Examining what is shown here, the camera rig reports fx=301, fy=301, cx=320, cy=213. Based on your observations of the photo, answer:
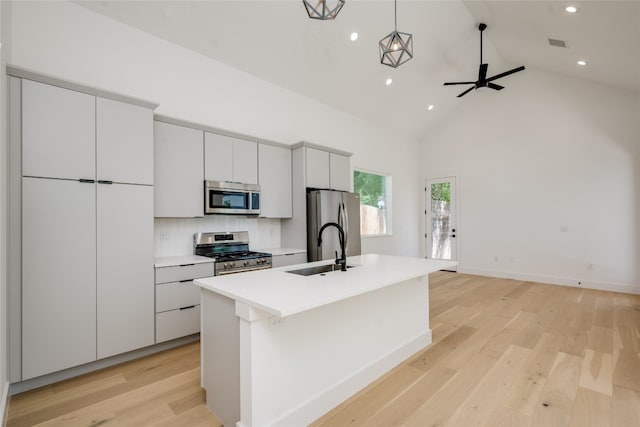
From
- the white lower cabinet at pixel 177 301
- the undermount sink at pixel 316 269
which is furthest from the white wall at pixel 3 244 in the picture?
the undermount sink at pixel 316 269

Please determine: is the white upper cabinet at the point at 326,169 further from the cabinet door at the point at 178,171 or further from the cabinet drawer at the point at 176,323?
the cabinet drawer at the point at 176,323

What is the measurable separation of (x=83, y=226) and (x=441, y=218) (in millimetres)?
6664

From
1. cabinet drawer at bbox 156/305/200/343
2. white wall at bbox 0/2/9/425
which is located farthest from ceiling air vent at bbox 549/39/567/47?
white wall at bbox 0/2/9/425

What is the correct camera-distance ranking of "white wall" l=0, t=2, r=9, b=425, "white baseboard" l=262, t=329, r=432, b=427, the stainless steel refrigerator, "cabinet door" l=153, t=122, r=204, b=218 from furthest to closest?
the stainless steel refrigerator
"cabinet door" l=153, t=122, r=204, b=218
"white wall" l=0, t=2, r=9, b=425
"white baseboard" l=262, t=329, r=432, b=427

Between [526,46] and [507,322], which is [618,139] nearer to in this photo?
[526,46]

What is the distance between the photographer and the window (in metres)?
5.98

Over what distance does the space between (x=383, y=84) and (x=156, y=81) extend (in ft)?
11.5

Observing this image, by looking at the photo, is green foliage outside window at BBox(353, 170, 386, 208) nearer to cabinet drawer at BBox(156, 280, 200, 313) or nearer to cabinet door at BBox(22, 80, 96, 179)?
cabinet drawer at BBox(156, 280, 200, 313)

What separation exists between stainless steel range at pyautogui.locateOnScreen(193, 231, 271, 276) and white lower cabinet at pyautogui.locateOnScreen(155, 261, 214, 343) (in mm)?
227

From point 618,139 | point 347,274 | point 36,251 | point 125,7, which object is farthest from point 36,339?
point 618,139

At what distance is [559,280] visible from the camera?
550 cm

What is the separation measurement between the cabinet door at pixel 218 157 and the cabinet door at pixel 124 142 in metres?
0.70

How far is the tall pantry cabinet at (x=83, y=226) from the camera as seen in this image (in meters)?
2.19

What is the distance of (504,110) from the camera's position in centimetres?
611
